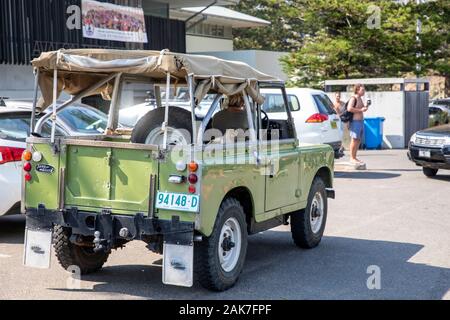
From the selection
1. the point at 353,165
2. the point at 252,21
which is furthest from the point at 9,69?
the point at 252,21

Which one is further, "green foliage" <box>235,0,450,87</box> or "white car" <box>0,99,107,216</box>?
"green foliage" <box>235,0,450,87</box>

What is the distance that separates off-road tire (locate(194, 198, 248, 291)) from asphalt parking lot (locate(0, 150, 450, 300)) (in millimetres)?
114

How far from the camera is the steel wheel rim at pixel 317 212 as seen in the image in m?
8.91

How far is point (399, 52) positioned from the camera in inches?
1139

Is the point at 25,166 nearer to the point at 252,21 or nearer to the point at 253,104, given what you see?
the point at 253,104

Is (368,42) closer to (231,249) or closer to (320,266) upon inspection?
(320,266)

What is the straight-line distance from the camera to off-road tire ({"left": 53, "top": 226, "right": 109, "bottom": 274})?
7035 mm

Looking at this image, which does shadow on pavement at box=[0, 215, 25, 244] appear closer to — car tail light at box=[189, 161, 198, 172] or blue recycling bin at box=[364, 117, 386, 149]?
car tail light at box=[189, 161, 198, 172]

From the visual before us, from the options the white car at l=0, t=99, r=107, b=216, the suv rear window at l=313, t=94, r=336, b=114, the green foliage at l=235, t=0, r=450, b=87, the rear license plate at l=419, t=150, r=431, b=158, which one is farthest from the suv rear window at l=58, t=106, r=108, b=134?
the green foliage at l=235, t=0, r=450, b=87

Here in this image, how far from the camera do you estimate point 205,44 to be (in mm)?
33750

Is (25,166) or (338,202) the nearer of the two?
(25,166)

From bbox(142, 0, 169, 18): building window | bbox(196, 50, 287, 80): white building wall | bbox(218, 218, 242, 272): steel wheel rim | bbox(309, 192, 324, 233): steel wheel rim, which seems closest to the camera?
bbox(218, 218, 242, 272): steel wheel rim

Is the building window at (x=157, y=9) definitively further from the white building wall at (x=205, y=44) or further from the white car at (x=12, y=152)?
the white car at (x=12, y=152)
